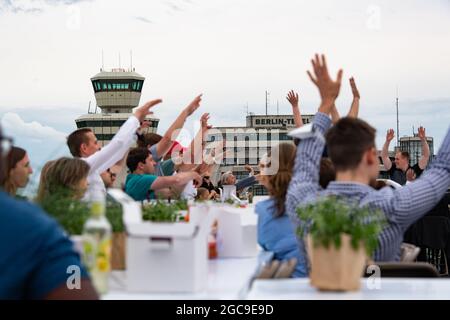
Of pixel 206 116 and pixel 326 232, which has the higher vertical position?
pixel 206 116

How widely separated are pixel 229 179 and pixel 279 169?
6078 millimetres

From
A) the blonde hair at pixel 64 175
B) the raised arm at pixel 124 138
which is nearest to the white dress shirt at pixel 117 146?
the raised arm at pixel 124 138

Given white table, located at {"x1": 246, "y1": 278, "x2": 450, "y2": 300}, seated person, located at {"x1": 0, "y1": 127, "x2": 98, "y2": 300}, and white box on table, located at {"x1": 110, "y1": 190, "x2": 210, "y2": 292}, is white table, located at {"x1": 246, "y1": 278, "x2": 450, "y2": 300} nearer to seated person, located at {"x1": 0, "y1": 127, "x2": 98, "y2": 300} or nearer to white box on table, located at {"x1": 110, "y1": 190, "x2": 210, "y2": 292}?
white box on table, located at {"x1": 110, "y1": 190, "x2": 210, "y2": 292}

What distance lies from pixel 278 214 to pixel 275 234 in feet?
0.35

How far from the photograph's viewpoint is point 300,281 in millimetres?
2713

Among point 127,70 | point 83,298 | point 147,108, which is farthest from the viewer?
point 127,70

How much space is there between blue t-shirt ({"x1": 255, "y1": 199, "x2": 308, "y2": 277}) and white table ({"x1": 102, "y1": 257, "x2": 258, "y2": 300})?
1.95 ft

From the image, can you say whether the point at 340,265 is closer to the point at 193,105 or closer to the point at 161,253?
the point at 161,253

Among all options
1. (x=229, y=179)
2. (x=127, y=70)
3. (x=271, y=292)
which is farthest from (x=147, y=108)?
(x=127, y=70)

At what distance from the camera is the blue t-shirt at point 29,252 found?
155cm

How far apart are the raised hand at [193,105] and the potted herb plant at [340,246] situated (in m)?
3.32

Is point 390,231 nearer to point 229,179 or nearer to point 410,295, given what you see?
point 410,295

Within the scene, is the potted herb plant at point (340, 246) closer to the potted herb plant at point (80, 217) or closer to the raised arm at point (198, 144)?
the potted herb plant at point (80, 217)

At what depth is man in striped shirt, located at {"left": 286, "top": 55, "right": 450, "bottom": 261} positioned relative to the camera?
309 centimetres
